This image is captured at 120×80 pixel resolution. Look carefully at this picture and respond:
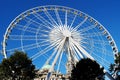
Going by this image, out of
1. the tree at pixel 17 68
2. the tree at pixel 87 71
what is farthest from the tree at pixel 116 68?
the tree at pixel 17 68

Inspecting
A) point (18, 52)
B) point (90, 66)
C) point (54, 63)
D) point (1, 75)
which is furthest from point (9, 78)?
point (90, 66)

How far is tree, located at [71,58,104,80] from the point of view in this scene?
68250 millimetres

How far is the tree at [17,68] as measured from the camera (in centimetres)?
6659

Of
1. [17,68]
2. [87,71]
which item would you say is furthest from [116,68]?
[17,68]

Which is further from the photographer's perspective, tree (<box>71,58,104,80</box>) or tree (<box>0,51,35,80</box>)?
tree (<box>71,58,104,80</box>)

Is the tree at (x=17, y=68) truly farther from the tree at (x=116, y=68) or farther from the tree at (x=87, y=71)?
the tree at (x=116, y=68)

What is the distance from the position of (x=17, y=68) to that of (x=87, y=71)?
14170 mm

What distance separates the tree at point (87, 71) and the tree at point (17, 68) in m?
8.89

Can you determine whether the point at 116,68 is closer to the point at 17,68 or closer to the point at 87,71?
the point at 87,71

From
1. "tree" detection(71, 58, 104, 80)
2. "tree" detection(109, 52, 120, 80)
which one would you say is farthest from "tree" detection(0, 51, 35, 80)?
"tree" detection(109, 52, 120, 80)

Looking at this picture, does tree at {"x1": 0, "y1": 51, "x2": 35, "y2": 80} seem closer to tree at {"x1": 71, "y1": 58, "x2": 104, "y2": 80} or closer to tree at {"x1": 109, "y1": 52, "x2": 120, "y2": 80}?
tree at {"x1": 71, "y1": 58, "x2": 104, "y2": 80}

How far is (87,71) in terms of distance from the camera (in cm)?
6881

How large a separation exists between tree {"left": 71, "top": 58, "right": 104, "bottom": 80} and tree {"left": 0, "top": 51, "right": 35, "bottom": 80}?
29.2 ft

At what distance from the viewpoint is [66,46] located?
81.5 metres
